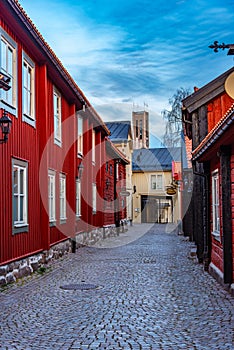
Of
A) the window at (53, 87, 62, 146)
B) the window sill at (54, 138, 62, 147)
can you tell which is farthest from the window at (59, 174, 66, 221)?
the window at (53, 87, 62, 146)

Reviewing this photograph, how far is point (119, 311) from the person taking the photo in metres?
7.46

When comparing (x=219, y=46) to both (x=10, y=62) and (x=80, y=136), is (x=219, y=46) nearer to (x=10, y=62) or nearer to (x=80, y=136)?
(x=10, y=62)

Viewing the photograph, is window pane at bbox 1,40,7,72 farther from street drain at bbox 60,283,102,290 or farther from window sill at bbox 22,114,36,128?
street drain at bbox 60,283,102,290

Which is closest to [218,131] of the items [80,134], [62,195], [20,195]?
[20,195]

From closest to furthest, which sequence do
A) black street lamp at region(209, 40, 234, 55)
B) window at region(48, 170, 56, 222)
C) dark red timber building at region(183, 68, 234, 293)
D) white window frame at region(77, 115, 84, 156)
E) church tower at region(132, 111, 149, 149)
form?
black street lamp at region(209, 40, 234, 55) → dark red timber building at region(183, 68, 234, 293) → window at region(48, 170, 56, 222) → white window frame at region(77, 115, 84, 156) → church tower at region(132, 111, 149, 149)

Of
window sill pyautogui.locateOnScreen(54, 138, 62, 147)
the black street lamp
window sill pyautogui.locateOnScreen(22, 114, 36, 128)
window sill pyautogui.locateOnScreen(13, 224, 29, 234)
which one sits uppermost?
the black street lamp

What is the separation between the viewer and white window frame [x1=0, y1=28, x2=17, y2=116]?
32.8 feet

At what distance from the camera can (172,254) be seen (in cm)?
1662

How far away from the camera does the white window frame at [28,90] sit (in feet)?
38.1

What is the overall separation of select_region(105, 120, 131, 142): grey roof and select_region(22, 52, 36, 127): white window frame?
26.6 m

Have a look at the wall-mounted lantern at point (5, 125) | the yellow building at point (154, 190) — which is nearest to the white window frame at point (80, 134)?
the wall-mounted lantern at point (5, 125)

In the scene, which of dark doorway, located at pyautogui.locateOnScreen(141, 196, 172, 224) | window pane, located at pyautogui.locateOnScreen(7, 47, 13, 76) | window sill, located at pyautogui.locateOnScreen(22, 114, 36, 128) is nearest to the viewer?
window pane, located at pyautogui.locateOnScreen(7, 47, 13, 76)

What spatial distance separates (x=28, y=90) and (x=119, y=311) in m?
6.53

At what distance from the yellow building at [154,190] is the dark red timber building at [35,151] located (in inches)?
1023
